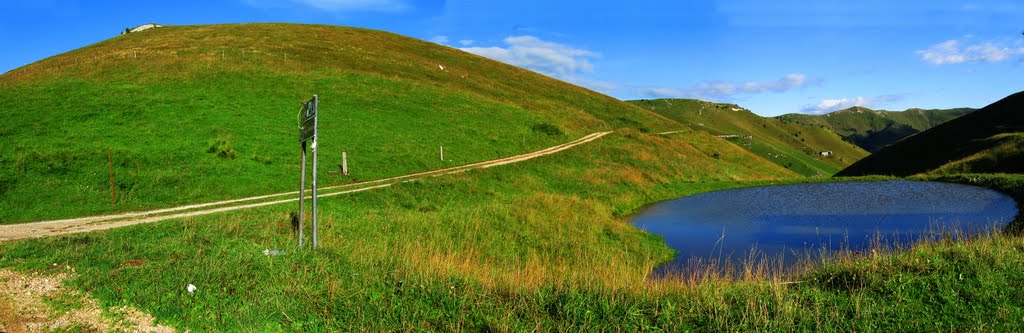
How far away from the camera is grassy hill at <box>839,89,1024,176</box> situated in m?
45.8

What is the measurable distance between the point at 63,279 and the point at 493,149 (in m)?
35.7

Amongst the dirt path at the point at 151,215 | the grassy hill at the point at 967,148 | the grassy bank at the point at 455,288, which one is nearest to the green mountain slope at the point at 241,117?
the dirt path at the point at 151,215

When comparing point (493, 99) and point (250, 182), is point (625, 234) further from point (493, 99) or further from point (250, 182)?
point (493, 99)

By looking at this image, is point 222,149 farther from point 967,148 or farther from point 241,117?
point 967,148

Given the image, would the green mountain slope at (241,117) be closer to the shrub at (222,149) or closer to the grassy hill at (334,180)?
the shrub at (222,149)

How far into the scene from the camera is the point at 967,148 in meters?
54.4

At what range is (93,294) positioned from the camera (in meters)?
9.49

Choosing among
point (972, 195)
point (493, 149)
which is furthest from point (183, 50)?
point (972, 195)

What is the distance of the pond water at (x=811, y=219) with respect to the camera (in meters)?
19.8

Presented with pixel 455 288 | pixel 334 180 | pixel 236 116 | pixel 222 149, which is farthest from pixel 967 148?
pixel 236 116

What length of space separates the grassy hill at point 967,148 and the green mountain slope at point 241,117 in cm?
1603

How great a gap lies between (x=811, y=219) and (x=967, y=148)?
142ft

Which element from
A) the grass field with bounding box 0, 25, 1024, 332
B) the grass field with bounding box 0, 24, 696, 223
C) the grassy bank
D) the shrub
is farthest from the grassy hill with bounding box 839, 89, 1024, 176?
the shrub

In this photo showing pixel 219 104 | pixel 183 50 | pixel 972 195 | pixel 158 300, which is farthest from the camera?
pixel 183 50
